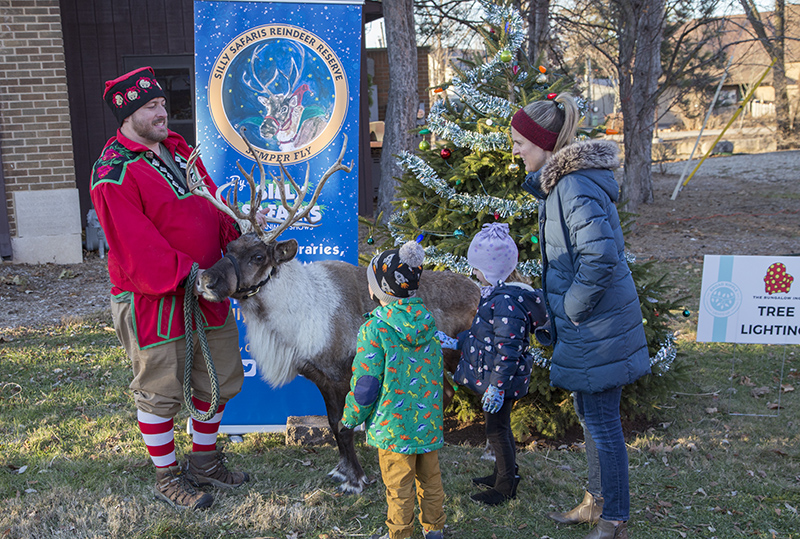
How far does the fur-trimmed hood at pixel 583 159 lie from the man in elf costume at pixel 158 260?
6.69 feet

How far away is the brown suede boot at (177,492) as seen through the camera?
3795 millimetres

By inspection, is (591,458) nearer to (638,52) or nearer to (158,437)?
(158,437)

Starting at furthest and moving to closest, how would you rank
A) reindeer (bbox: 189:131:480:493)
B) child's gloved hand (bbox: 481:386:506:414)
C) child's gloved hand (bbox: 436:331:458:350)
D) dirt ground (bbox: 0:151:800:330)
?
dirt ground (bbox: 0:151:800:330)
reindeer (bbox: 189:131:480:493)
child's gloved hand (bbox: 436:331:458:350)
child's gloved hand (bbox: 481:386:506:414)

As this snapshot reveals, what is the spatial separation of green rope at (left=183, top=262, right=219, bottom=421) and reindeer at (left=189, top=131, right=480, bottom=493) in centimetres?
24

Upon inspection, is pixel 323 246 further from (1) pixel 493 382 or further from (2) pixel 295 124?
(1) pixel 493 382

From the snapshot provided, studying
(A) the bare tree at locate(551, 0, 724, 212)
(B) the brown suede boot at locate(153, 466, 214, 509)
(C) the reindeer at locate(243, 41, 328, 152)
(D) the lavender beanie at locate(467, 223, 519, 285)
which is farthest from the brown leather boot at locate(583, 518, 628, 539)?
(A) the bare tree at locate(551, 0, 724, 212)

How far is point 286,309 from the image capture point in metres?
3.93

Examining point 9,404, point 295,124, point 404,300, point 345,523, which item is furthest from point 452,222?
point 9,404

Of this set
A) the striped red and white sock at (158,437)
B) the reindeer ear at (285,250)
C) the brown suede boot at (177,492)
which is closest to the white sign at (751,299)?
the reindeer ear at (285,250)

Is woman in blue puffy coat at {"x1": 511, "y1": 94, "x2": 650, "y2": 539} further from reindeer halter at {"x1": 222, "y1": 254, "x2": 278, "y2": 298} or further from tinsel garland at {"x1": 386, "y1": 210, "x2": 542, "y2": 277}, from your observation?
reindeer halter at {"x1": 222, "y1": 254, "x2": 278, "y2": 298}

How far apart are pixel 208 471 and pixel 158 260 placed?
152 cm

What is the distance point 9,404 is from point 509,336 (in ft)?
14.5

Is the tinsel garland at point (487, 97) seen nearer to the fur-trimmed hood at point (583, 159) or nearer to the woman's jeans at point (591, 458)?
the fur-trimmed hood at point (583, 159)

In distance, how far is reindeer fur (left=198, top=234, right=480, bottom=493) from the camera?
3.81 m
